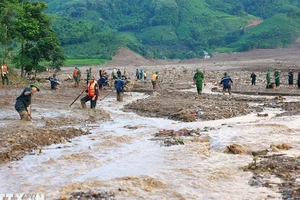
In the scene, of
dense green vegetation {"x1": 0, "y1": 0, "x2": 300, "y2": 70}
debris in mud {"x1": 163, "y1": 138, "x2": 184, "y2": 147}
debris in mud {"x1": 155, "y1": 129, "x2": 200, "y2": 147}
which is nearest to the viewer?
debris in mud {"x1": 163, "y1": 138, "x2": 184, "y2": 147}

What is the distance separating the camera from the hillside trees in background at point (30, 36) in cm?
3378

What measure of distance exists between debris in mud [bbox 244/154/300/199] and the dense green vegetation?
83.6m

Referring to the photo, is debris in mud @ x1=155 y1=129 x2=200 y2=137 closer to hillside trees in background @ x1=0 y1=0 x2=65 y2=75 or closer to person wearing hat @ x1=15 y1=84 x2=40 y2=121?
person wearing hat @ x1=15 y1=84 x2=40 y2=121

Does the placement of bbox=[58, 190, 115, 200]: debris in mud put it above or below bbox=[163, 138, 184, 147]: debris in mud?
below

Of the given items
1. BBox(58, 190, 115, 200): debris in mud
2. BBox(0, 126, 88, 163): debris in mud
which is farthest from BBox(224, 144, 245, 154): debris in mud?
BBox(0, 126, 88, 163): debris in mud

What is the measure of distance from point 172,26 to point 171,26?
711 mm

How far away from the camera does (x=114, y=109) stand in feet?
66.7

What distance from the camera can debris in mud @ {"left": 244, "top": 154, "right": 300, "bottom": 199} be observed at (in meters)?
7.67

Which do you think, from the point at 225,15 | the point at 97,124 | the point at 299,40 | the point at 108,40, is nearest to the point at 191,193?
the point at 97,124

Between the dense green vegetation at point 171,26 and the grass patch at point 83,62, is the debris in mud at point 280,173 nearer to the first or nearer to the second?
the grass patch at point 83,62

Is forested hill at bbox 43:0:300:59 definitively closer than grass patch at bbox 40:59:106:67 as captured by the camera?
No

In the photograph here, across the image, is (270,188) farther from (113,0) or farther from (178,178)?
(113,0)

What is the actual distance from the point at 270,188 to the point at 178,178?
1.76 m

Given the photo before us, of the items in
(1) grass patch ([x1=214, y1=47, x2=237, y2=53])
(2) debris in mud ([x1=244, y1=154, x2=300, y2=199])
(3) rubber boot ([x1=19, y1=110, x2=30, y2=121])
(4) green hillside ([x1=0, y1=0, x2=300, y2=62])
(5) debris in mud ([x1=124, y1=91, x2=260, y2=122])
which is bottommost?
(2) debris in mud ([x1=244, y1=154, x2=300, y2=199])
